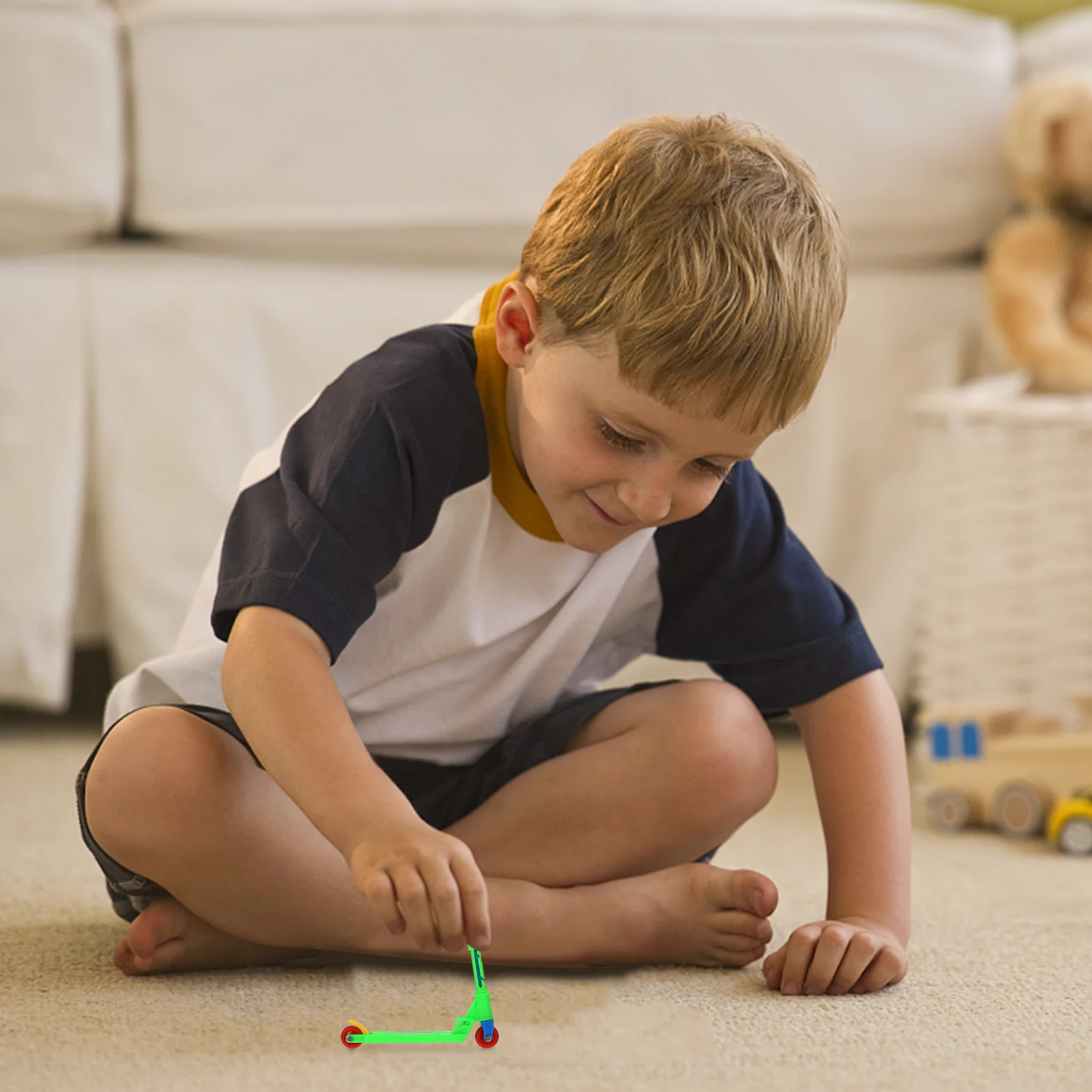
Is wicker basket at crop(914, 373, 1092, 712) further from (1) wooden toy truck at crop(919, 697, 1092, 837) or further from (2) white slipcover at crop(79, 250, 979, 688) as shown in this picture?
(2) white slipcover at crop(79, 250, 979, 688)

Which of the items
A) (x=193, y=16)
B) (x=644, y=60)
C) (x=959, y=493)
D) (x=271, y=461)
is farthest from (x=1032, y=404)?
(x=193, y=16)

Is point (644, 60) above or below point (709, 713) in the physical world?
above

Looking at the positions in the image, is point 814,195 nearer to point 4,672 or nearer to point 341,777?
point 341,777

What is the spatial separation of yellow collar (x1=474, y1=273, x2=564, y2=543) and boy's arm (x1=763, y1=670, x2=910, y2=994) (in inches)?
6.9

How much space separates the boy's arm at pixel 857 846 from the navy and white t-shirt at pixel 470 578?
2cm

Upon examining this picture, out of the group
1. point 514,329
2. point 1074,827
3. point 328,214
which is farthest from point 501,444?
point 328,214

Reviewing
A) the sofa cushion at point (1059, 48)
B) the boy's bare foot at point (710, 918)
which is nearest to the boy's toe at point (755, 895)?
the boy's bare foot at point (710, 918)

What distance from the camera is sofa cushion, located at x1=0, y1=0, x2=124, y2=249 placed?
4.04 ft

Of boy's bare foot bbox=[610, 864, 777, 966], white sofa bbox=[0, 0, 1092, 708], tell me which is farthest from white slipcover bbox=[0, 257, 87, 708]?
boy's bare foot bbox=[610, 864, 777, 966]

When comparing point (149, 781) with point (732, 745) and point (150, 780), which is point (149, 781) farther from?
point (732, 745)

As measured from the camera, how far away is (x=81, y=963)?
0.71 meters

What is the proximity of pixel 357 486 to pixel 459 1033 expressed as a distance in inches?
9.3

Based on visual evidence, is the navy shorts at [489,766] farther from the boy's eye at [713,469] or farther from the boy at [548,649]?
the boy's eye at [713,469]

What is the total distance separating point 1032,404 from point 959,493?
84 mm
